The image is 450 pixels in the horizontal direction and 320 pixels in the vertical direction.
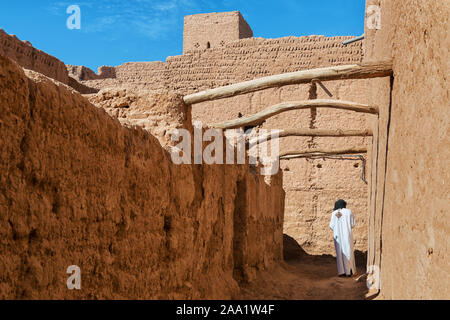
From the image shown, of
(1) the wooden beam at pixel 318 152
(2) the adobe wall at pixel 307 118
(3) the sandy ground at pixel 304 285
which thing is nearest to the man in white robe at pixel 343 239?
(3) the sandy ground at pixel 304 285

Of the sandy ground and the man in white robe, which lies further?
the man in white robe

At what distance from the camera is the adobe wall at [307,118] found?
11.0m

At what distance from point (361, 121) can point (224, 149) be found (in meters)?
6.33

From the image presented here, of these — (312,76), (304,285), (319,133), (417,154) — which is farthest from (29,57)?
(417,154)

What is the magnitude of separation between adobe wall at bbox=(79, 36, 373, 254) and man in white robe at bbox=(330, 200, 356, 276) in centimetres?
246

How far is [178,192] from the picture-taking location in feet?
12.6

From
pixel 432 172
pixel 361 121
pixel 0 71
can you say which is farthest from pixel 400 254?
pixel 361 121

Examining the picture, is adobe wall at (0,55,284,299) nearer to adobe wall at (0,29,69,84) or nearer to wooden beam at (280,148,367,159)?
adobe wall at (0,29,69,84)

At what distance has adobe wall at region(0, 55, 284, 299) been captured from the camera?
6.15 ft

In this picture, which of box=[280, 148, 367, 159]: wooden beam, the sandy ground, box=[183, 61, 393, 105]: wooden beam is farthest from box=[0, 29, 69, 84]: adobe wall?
the sandy ground

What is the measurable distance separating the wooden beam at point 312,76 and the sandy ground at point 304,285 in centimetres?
253

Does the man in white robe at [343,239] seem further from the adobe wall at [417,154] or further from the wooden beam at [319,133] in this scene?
the adobe wall at [417,154]

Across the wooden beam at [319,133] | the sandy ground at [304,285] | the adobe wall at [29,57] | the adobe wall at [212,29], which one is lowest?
the sandy ground at [304,285]

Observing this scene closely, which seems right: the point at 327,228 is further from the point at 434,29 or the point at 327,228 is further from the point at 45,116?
the point at 45,116
